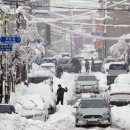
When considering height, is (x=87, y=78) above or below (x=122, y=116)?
above

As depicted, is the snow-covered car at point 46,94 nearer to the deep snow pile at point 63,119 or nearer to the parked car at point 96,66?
the deep snow pile at point 63,119

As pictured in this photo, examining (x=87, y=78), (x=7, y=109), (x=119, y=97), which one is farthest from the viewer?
(x=87, y=78)

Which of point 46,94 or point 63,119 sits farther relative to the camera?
point 46,94

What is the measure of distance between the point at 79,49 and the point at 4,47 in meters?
119

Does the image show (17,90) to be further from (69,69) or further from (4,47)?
(69,69)

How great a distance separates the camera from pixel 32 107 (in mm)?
26578

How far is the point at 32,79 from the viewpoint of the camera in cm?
4253

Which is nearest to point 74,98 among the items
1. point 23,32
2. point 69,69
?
point 23,32

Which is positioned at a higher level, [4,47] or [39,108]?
[4,47]

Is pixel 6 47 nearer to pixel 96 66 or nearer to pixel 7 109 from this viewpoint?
pixel 7 109

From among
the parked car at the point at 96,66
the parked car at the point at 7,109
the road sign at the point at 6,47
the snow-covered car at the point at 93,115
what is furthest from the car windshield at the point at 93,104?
the parked car at the point at 96,66

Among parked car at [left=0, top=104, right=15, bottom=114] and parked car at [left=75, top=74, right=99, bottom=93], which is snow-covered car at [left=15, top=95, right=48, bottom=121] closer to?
parked car at [left=0, top=104, right=15, bottom=114]

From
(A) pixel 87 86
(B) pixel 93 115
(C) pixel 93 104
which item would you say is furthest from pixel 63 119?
(A) pixel 87 86

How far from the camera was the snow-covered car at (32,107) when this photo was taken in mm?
25594
